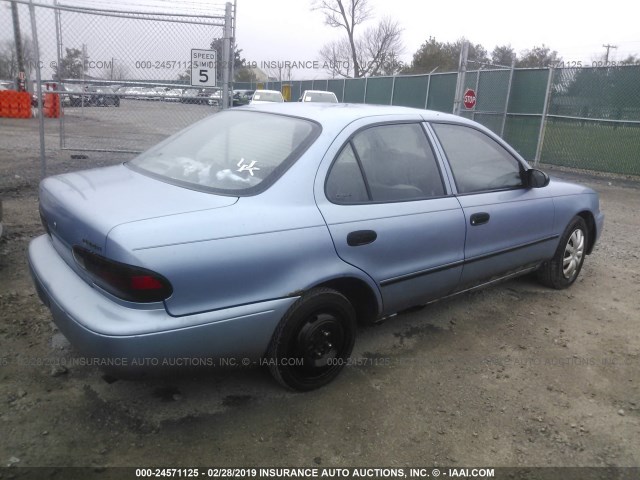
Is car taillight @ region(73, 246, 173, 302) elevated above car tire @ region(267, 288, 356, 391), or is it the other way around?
car taillight @ region(73, 246, 173, 302)

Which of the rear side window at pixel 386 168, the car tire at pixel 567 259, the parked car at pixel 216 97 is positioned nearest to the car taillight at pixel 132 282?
the rear side window at pixel 386 168

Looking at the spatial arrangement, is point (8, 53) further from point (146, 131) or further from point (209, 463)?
point (209, 463)

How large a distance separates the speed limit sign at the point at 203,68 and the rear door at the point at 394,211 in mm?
4293

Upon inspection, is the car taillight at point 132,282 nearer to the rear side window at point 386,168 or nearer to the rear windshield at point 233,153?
the rear windshield at point 233,153

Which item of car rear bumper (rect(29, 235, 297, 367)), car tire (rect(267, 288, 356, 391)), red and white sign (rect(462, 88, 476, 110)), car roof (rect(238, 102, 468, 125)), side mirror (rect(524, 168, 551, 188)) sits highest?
red and white sign (rect(462, 88, 476, 110))

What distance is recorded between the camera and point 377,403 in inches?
110

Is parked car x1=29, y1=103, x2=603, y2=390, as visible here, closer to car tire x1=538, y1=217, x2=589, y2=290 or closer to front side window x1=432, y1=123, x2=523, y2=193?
front side window x1=432, y1=123, x2=523, y2=193

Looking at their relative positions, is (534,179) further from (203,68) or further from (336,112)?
(203,68)

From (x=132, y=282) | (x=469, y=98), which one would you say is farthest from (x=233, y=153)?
(x=469, y=98)

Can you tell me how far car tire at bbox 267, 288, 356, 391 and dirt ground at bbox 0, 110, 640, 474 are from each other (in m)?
0.13

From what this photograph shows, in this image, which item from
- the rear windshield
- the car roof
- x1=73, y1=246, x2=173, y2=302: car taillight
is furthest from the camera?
the car roof

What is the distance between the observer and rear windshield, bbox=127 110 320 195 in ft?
8.79

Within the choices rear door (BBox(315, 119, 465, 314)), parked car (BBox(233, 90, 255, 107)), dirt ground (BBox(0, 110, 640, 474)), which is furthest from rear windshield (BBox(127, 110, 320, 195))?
parked car (BBox(233, 90, 255, 107))

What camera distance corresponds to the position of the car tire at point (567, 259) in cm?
438
